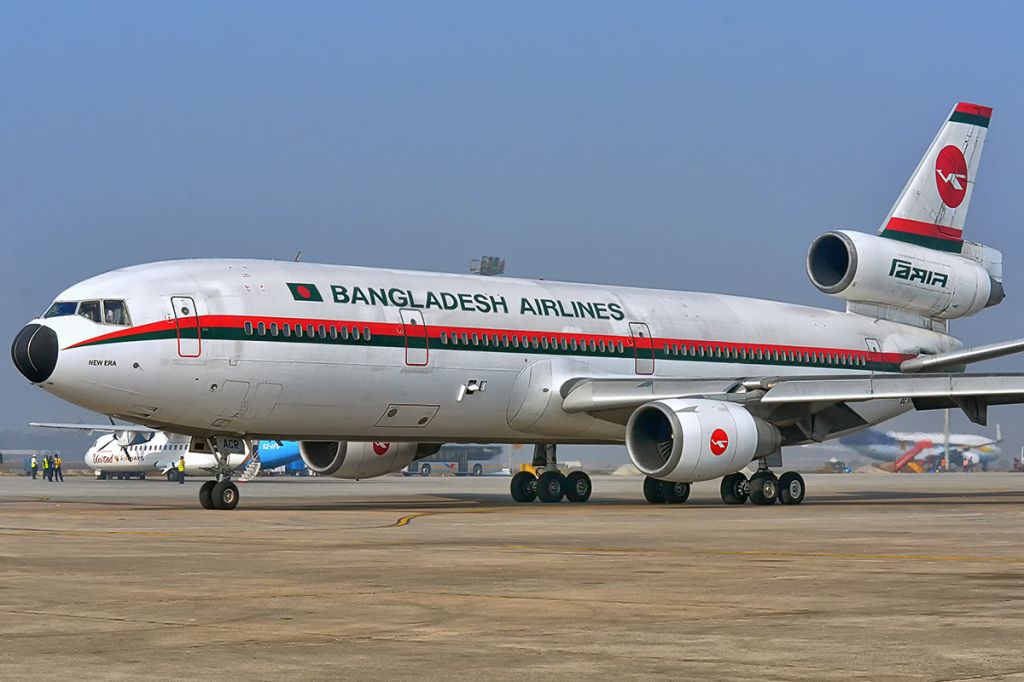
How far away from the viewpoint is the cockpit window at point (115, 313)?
23.9 meters

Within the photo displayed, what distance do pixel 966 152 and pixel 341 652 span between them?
108 ft

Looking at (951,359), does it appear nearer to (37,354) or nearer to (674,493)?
(674,493)

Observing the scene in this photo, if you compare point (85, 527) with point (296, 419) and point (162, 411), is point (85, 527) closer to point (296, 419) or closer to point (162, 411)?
point (162, 411)

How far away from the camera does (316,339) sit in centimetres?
2544

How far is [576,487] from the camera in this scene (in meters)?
32.4

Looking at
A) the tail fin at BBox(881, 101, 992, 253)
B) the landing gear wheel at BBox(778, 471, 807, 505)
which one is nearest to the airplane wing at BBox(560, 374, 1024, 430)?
the landing gear wheel at BBox(778, 471, 807, 505)

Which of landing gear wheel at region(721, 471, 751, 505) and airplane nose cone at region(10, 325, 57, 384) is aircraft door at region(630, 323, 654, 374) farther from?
airplane nose cone at region(10, 325, 57, 384)

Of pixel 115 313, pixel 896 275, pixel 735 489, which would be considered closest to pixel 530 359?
pixel 735 489

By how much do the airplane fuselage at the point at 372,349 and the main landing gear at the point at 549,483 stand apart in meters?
1.55

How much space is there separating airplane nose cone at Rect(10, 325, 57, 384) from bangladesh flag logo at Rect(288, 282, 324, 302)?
4.19 m

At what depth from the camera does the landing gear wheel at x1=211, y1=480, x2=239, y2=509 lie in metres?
25.1

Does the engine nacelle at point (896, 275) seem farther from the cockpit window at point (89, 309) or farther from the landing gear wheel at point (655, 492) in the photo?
the cockpit window at point (89, 309)

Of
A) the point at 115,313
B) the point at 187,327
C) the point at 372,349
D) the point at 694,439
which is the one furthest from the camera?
the point at 694,439

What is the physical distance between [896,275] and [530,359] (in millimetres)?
11199
